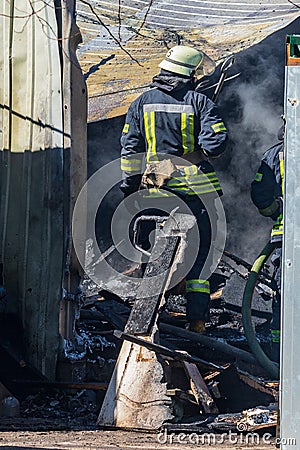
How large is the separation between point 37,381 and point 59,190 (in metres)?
1.34

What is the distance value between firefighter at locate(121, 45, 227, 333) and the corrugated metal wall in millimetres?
797

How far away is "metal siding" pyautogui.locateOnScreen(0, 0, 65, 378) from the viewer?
6.24 m

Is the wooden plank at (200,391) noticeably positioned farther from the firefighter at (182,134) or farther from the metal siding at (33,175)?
the firefighter at (182,134)

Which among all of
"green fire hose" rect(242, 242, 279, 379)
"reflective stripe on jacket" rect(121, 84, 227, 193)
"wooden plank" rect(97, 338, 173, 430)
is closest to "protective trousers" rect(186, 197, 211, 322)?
"green fire hose" rect(242, 242, 279, 379)

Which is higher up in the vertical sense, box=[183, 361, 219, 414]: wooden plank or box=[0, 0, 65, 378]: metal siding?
box=[0, 0, 65, 378]: metal siding

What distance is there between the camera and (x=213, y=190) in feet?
23.3

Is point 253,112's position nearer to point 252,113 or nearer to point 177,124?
point 252,113

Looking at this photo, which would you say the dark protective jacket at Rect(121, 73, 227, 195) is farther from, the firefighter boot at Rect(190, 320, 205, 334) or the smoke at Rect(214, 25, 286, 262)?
the smoke at Rect(214, 25, 286, 262)

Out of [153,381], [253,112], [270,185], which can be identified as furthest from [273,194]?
[253,112]

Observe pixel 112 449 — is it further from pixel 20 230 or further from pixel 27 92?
pixel 27 92

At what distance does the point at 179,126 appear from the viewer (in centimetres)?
712

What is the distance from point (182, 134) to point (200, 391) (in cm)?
235

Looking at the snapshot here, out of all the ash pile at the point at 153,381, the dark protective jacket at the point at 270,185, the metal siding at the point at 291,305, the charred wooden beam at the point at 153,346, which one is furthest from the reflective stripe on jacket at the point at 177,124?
the metal siding at the point at 291,305

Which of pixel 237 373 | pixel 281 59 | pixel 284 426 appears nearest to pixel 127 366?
pixel 237 373
